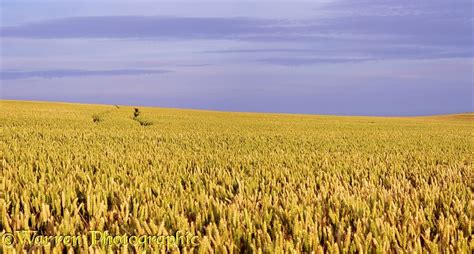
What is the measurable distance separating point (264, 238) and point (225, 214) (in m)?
0.95

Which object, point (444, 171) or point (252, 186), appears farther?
point (444, 171)

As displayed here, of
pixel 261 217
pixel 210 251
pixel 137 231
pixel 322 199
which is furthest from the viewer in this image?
pixel 322 199

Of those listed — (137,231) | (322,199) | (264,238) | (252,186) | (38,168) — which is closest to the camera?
(264,238)

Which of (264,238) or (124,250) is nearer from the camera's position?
(124,250)

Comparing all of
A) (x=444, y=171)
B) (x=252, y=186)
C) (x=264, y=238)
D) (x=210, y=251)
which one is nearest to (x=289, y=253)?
(x=264, y=238)

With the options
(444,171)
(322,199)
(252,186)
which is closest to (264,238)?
(322,199)

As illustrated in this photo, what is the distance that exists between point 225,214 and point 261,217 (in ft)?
1.28

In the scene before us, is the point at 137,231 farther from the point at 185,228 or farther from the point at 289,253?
the point at 289,253

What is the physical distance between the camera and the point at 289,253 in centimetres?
296

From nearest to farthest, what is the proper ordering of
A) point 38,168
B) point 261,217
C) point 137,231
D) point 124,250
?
point 124,250 → point 137,231 → point 261,217 → point 38,168

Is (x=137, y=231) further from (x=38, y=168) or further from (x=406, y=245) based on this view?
(x=38, y=168)

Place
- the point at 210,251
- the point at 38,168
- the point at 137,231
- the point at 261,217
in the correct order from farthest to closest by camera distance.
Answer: the point at 38,168
the point at 261,217
the point at 137,231
the point at 210,251

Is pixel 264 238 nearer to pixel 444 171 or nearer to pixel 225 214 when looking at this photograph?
pixel 225 214

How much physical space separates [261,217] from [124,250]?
4.85 feet
